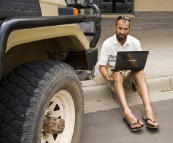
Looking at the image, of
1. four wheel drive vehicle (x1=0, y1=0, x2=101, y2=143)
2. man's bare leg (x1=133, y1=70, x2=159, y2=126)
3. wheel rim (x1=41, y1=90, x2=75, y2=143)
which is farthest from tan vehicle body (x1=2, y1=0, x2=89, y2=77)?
man's bare leg (x1=133, y1=70, x2=159, y2=126)

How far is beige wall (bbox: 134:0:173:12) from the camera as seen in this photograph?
30.5 feet

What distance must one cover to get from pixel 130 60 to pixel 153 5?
6588 mm

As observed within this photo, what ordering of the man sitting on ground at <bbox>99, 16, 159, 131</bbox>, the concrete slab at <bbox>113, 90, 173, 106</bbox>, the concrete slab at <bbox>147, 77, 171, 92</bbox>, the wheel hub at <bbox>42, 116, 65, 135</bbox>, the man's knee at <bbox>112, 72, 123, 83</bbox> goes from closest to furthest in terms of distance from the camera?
1. the wheel hub at <bbox>42, 116, 65, 135</bbox>
2. the man sitting on ground at <bbox>99, 16, 159, 131</bbox>
3. the man's knee at <bbox>112, 72, 123, 83</bbox>
4. the concrete slab at <bbox>113, 90, 173, 106</bbox>
5. the concrete slab at <bbox>147, 77, 171, 92</bbox>

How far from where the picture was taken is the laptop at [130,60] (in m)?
3.47

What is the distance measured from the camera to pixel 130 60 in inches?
138

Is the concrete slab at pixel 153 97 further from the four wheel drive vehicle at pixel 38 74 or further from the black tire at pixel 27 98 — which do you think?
the black tire at pixel 27 98

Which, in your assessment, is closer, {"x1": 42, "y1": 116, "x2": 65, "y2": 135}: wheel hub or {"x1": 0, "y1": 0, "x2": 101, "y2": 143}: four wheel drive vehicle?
{"x1": 0, "y1": 0, "x2": 101, "y2": 143}: four wheel drive vehicle

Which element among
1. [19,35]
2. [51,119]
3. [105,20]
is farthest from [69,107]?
[105,20]

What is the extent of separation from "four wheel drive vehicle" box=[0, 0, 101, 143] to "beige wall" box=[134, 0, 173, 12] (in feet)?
23.3

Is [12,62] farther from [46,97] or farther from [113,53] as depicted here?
[113,53]

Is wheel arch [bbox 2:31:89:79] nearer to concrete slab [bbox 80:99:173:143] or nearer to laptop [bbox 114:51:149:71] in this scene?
laptop [bbox 114:51:149:71]

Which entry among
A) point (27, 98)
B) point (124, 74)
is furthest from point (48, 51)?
point (124, 74)

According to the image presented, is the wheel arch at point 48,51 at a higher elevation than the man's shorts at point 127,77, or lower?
higher

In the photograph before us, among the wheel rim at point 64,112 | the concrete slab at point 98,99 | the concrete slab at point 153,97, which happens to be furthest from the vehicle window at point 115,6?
the wheel rim at point 64,112
